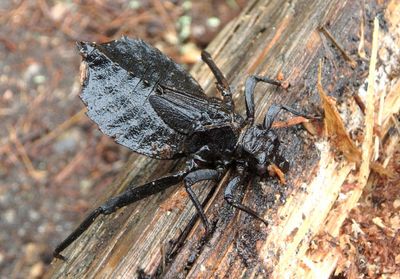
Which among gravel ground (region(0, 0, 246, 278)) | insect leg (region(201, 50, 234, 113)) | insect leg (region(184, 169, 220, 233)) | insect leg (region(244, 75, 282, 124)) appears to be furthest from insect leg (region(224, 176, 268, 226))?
gravel ground (region(0, 0, 246, 278))

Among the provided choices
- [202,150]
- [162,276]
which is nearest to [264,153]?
[202,150]

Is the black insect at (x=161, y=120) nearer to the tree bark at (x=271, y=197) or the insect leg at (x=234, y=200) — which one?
the insect leg at (x=234, y=200)

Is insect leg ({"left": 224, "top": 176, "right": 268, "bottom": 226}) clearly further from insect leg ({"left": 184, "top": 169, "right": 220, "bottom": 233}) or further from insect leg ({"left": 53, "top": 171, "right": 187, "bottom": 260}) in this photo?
insect leg ({"left": 53, "top": 171, "right": 187, "bottom": 260})

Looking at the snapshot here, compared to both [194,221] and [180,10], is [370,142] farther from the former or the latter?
[180,10]

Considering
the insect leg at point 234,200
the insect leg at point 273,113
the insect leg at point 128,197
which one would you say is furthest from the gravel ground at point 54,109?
the insect leg at point 273,113

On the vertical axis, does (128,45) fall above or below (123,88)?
above

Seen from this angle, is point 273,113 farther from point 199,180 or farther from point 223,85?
point 199,180
